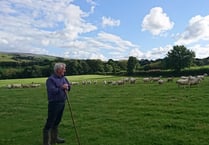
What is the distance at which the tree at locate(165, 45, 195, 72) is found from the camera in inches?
3875

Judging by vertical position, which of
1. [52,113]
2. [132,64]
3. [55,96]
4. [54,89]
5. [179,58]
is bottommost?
[52,113]

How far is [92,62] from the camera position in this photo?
131 meters

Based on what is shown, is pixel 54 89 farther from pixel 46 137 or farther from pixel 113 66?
pixel 113 66

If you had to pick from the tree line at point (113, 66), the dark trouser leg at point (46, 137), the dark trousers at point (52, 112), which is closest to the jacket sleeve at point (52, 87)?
the dark trousers at point (52, 112)

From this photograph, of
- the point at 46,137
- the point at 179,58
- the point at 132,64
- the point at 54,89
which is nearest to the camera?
the point at 54,89

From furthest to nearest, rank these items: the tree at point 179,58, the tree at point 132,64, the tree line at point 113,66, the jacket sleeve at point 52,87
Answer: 1. the tree at point 132,64
2. the tree line at point 113,66
3. the tree at point 179,58
4. the jacket sleeve at point 52,87

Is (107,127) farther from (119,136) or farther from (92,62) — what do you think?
(92,62)

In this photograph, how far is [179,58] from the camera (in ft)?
327

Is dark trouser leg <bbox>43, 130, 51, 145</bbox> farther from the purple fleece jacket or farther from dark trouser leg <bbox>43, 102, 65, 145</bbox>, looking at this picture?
the purple fleece jacket

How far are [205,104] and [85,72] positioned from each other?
105 metres

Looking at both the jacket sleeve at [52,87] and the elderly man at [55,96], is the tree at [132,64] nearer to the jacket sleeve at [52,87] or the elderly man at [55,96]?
the elderly man at [55,96]

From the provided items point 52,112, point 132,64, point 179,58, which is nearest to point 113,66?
point 132,64

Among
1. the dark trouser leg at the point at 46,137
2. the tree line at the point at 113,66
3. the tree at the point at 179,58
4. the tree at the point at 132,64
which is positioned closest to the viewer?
the dark trouser leg at the point at 46,137

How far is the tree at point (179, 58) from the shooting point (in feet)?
323
